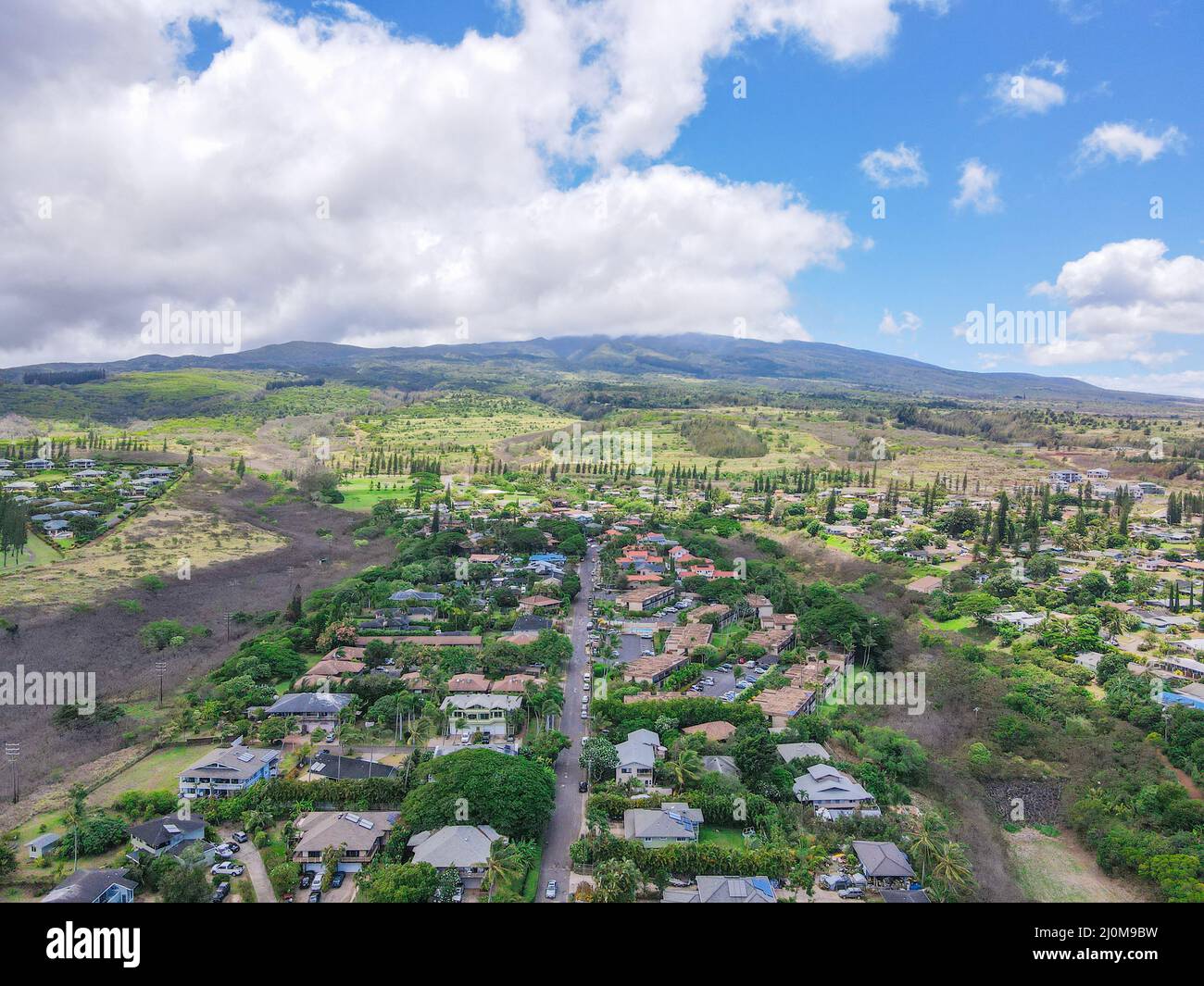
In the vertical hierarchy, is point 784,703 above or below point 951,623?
below

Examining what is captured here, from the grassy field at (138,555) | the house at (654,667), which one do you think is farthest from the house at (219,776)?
the grassy field at (138,555)

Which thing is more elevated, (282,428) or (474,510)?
(282,428)

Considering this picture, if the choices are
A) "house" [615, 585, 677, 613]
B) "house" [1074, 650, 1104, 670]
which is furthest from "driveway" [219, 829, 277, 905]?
"house" [1074, 650, 1104, 670]

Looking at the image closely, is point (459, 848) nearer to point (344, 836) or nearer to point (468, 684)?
point (344, 836)

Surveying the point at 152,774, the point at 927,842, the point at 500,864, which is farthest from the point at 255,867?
the point at 927,842

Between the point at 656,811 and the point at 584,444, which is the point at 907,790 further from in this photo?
the point at 584,444
